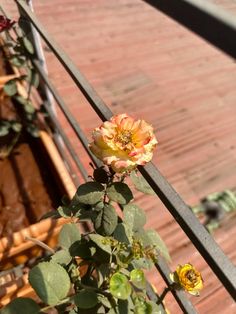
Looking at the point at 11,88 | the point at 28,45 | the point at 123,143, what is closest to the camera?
the point at 123,143

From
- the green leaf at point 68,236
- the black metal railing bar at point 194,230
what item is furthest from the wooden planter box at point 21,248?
the black metal railing bar at point 194,230

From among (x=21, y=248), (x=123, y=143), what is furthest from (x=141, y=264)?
(x=21, y=248)

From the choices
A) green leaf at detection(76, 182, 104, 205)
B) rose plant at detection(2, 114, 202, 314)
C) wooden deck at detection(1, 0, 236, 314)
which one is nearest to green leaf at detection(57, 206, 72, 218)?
rose plant at detection(2, 114, 202, 314)

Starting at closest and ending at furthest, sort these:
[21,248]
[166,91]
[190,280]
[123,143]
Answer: [123,143] → [190,280] → [21,248] → [166,91]

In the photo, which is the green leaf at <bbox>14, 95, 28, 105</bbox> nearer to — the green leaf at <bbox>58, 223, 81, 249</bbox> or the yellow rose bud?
the green leaf at <bbox>58, 223, 81, 249</bbox>

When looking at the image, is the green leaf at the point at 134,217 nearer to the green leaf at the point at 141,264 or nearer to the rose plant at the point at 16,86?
the green leaf at the point at 141,264

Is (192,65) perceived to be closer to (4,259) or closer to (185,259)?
(185,259)

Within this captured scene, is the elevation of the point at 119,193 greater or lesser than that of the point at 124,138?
lesser

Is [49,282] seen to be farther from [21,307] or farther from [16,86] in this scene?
[16,86]
